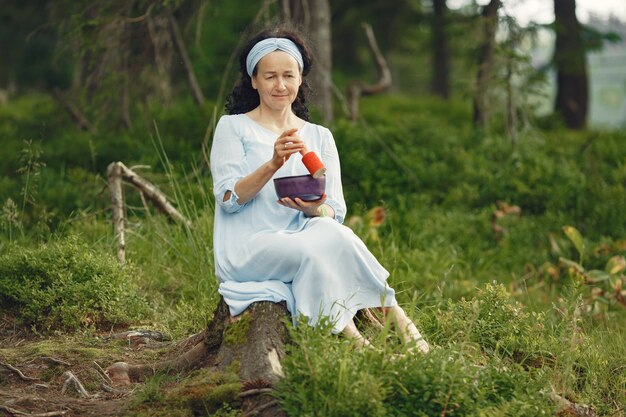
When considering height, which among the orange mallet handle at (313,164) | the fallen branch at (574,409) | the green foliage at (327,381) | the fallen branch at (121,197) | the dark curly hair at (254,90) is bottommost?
the fallen branch at (574,409)

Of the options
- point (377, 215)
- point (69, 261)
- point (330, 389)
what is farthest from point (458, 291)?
point (330, 389)

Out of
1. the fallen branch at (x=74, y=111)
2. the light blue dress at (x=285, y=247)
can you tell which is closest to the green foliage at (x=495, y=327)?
the light blue dress at (x=285, y=247)

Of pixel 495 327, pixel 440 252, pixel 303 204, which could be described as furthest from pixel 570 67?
pixel 303 204

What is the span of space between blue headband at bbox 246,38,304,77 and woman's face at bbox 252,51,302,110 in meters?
0.02

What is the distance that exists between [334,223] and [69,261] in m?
2.10

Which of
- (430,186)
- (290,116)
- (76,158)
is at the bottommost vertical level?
(430,186)

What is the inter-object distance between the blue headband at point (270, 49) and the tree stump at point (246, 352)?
122 cm

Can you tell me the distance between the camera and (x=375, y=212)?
7.96m

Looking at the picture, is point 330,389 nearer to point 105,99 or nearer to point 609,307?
point 609,307

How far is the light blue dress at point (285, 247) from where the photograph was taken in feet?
14.3

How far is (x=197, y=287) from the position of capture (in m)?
6.25

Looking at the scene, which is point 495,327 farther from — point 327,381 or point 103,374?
point 103,374

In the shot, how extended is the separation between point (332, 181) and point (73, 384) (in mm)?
1635

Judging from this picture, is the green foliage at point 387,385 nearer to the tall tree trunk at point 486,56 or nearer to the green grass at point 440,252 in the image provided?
the green grass at point 440,252
